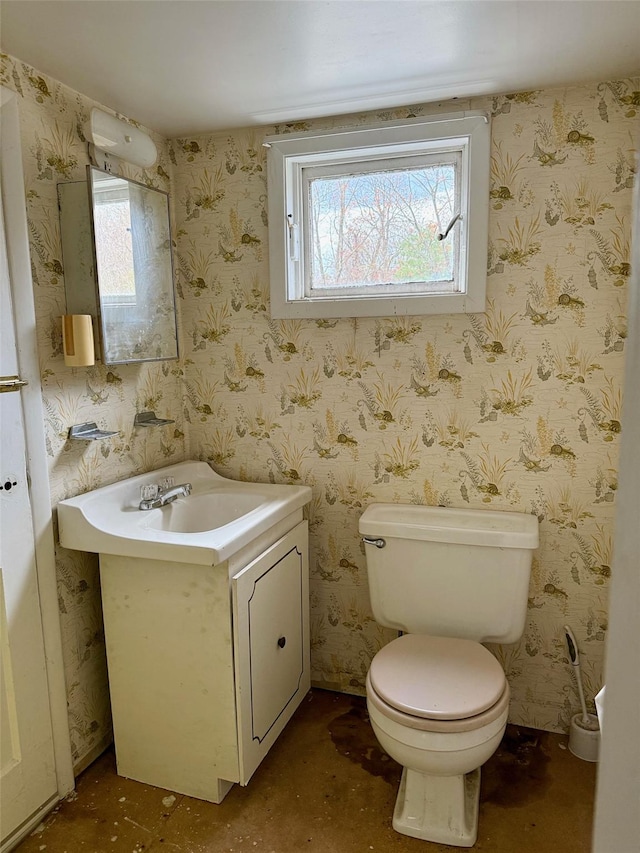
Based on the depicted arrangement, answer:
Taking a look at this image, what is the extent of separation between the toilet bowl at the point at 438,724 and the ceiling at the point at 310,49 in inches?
65.5

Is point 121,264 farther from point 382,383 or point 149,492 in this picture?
point 382,383

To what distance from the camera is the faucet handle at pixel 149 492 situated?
1.95 meters

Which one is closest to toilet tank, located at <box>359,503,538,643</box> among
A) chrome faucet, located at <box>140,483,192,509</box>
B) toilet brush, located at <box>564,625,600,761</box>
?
toilet brush, located at <box>564,625,600,761</box>

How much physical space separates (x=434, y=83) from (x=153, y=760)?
2.21m

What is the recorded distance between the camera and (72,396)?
1.81m

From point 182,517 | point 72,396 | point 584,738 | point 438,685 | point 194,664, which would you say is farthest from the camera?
point 182,517

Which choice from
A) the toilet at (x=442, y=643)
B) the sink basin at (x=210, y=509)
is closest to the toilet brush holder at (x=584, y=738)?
the toilet at (x=442, y=643)

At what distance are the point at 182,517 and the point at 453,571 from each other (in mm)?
930

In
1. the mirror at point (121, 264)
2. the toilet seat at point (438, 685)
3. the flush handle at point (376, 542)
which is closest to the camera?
the toilet seat at point (438, 685)

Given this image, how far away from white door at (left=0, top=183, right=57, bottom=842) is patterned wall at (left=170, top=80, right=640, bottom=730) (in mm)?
820

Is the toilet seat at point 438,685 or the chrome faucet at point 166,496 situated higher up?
the chrome faucet at point 166,496

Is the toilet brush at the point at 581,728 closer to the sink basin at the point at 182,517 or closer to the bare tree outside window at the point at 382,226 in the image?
the sink basin at the point at 182,517

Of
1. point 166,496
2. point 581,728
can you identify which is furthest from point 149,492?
point 581,728

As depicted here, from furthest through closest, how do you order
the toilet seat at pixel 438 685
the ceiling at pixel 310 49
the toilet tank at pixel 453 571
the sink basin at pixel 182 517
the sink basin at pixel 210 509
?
the sink basin at pixel 210 509 < the toilet tank at pixel 453 571 < the sink basin at pixel 182 517 < the toilet seat at pixel 438 685 < the ceiling at pixel 310 49
